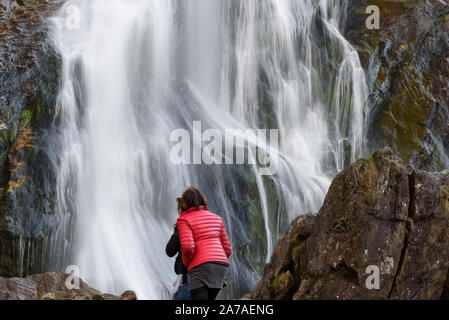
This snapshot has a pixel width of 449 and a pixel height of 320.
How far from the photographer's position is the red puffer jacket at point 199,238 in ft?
16.2

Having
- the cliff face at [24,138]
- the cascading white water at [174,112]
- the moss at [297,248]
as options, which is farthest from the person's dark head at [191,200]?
the cliff face at [24,138]

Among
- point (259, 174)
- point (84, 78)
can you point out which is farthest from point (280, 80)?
point (84, 78)

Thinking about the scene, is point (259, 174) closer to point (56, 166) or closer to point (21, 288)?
point (56, 166)

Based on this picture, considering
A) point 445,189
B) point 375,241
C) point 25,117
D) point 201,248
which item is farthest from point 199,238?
point 25,117

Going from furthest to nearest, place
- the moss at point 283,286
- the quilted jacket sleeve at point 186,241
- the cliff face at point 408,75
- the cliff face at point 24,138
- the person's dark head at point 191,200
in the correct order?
the cliff face at point 408,75 < the cliff face at point 24,138 < the moss at point 283,286 < the person's dark head at point 191,200 < the quilted jacket sleeve at point 186,241

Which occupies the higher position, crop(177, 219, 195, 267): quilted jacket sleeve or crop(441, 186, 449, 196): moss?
crop(441, 186, 449, 196): moss

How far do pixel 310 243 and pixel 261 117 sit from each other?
9.40 metres

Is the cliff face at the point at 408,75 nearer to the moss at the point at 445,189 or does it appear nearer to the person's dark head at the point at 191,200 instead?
the moss at the point at 445,189

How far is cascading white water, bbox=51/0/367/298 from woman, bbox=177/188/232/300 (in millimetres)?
4916

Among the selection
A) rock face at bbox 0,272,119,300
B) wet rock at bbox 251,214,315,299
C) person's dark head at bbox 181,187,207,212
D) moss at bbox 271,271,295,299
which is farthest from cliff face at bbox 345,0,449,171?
person's dark head at bbox 181,187,207,212

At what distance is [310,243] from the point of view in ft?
19.8

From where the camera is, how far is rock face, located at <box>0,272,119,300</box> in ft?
19.7

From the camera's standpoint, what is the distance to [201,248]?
4.98m

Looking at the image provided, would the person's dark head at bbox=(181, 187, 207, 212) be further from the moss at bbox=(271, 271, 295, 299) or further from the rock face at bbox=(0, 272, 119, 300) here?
the rock face at bbox=(0, 272, 119, 300)
